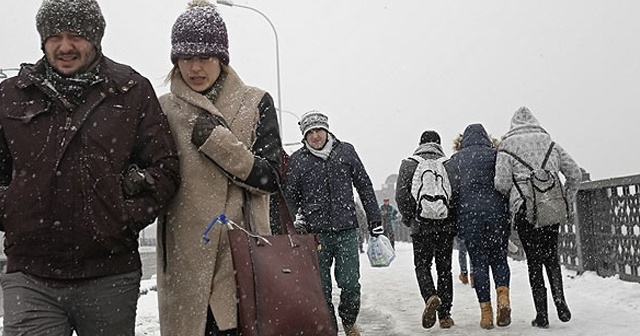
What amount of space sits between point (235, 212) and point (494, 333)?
4166 mm

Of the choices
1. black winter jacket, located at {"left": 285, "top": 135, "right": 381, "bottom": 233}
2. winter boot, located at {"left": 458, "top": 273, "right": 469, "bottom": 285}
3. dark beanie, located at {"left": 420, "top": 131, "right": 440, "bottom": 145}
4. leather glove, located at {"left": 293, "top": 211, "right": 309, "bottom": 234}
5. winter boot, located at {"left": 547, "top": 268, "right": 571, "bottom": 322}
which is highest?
dark beanie, located at {"left": 420, "top": 131, "right": 440, "bottom": 145}

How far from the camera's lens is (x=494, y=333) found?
22.0ft

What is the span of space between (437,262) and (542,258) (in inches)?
43.7

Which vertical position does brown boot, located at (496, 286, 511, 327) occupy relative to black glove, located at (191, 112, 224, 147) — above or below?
below

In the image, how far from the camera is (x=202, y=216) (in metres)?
3.19

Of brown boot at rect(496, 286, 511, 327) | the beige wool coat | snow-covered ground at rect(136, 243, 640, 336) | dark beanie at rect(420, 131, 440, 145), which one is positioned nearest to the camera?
the beige wool coat

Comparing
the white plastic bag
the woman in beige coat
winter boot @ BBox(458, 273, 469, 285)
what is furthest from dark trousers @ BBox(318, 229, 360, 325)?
winter boot @ BBox(458, 273, 469, 285)

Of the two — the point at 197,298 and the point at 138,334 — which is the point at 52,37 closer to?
the point at 197,298

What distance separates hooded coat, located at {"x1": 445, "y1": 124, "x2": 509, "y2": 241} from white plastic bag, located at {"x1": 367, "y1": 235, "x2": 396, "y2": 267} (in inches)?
29.1

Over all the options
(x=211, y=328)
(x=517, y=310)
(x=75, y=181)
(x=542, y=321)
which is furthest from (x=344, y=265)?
(x=75, y=181)

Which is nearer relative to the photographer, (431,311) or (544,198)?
(544,198)

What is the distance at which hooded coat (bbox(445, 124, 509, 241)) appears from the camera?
6.98m

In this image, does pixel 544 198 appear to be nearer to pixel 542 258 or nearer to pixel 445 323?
pixel 542 258

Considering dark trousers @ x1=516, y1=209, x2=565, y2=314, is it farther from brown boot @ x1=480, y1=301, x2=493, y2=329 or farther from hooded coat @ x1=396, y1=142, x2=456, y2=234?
hooded coat @ x1=396, y1=142, x2=456, y2=234
